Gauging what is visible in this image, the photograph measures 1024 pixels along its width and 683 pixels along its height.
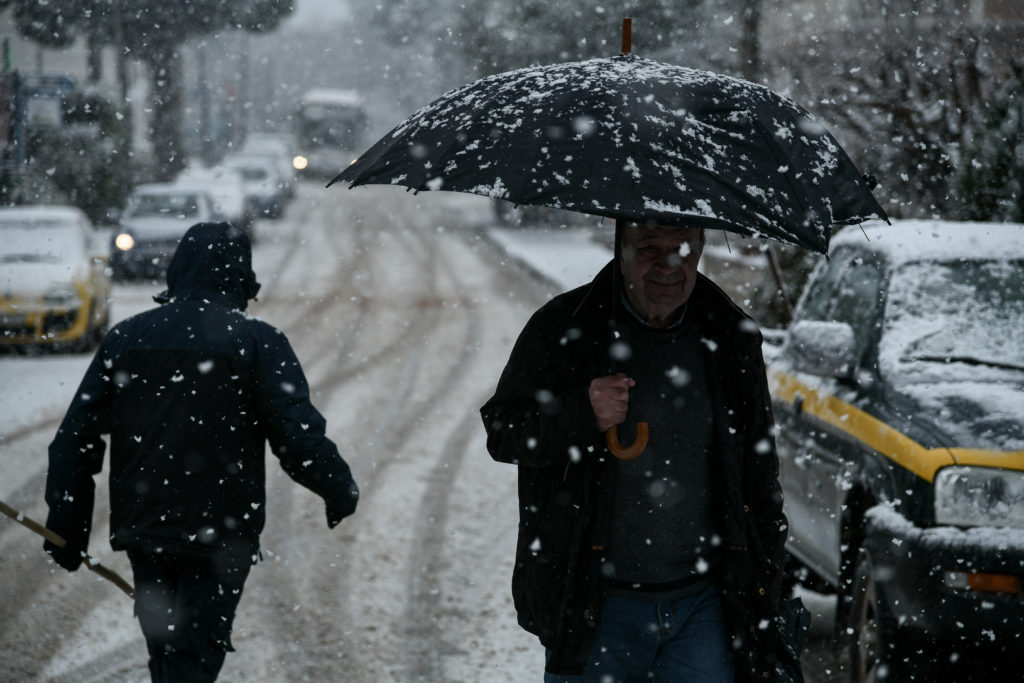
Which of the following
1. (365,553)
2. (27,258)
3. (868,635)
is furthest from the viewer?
(27,258)

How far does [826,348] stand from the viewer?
15.7 feet

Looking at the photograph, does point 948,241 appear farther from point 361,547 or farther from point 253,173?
point 253,173

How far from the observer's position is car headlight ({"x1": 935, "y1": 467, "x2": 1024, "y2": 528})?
4.00 meters

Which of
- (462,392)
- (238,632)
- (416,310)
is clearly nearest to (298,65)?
(416,310)

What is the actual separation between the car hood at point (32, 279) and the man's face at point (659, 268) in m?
11.2

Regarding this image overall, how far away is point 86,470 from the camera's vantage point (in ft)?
11.9

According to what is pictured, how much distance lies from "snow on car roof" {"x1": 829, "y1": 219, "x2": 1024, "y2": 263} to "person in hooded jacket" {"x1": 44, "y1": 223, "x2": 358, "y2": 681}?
2.73 m

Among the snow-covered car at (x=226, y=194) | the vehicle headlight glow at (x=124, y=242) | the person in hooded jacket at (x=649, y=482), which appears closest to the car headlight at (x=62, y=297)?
the vehicle headlight glow at (x=124, y=242)

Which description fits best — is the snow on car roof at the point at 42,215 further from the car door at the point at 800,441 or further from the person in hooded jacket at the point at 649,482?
the person in hooded jacket at the point at 649,482

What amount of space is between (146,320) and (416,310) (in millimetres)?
13651

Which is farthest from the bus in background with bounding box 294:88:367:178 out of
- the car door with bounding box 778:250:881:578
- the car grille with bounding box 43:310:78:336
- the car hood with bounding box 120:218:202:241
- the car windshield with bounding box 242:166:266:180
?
the car door with bounding box 778:250:881:578

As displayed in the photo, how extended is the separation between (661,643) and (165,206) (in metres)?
19.7

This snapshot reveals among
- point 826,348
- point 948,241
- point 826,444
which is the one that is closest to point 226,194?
point 948,241

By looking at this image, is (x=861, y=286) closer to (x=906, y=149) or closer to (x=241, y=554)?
(x=241, y=554)
